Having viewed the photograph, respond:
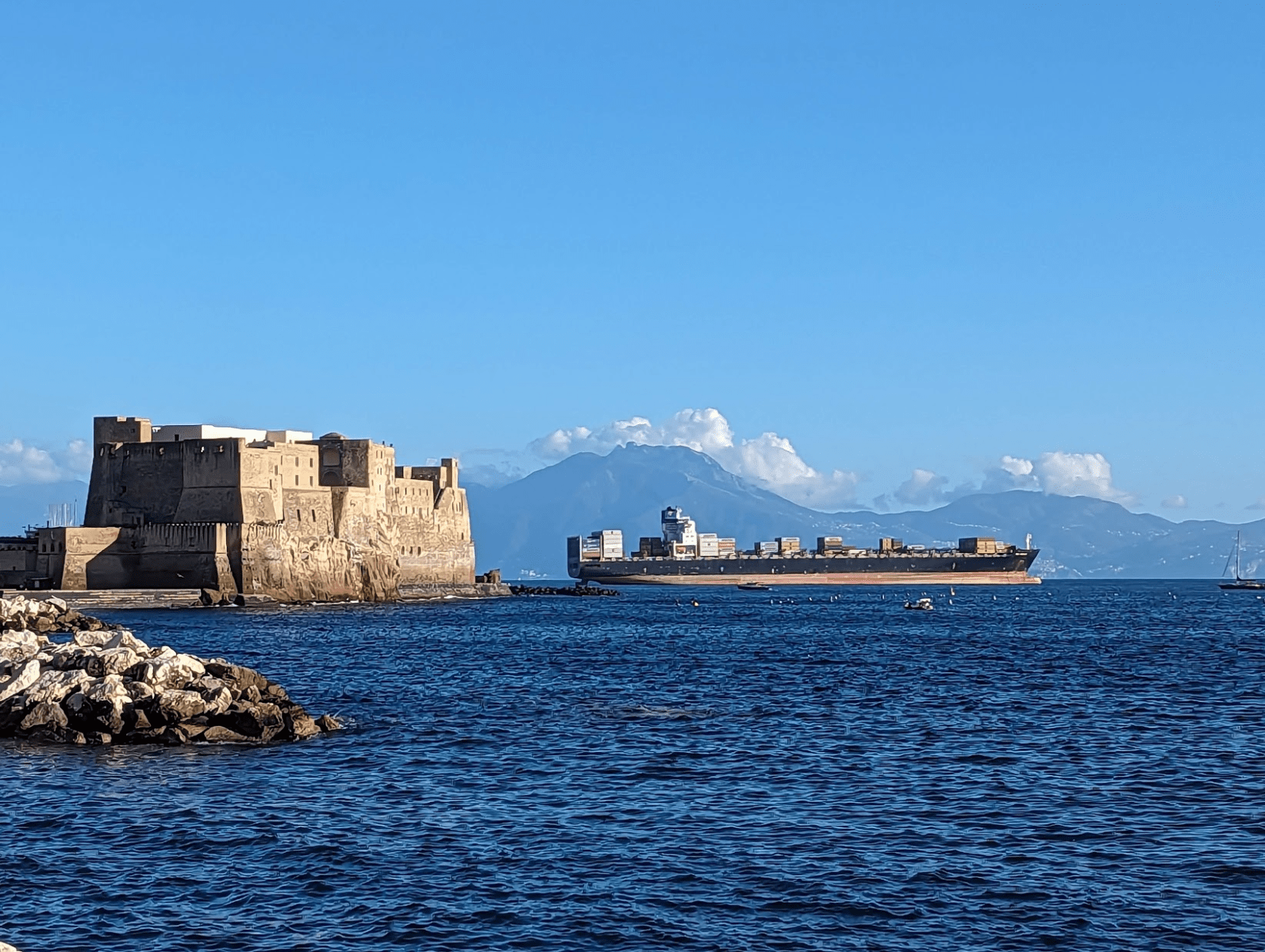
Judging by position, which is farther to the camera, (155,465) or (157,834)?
(155,465)

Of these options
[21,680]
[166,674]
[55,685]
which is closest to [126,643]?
[21,680]

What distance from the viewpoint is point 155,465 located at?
90.2 metres

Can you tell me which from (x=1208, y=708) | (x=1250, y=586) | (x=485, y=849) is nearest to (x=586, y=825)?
(x=485, y=849)

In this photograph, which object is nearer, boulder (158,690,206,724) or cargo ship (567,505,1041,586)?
boulder (158,690,206,724)

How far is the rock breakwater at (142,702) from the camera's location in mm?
27875

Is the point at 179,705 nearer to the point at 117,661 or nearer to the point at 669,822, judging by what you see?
the point at 117,661

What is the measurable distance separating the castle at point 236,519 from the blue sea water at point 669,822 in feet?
147

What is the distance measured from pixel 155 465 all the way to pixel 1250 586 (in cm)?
14971

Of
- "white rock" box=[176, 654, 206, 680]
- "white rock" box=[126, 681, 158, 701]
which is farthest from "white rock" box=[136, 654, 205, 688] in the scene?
"white rock" box=[126, 681, 158, 701]

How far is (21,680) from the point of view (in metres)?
29.8

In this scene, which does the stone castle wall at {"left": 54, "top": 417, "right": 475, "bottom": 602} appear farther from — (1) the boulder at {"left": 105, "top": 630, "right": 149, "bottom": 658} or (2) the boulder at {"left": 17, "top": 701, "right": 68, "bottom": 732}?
(2) the boulder at {"left": 17, "top": 701, "right": 68, "bottom": 732}

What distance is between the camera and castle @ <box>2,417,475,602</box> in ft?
276

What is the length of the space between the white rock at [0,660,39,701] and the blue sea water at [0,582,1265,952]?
2.68 meters

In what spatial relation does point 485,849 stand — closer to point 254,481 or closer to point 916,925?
point 916,925
